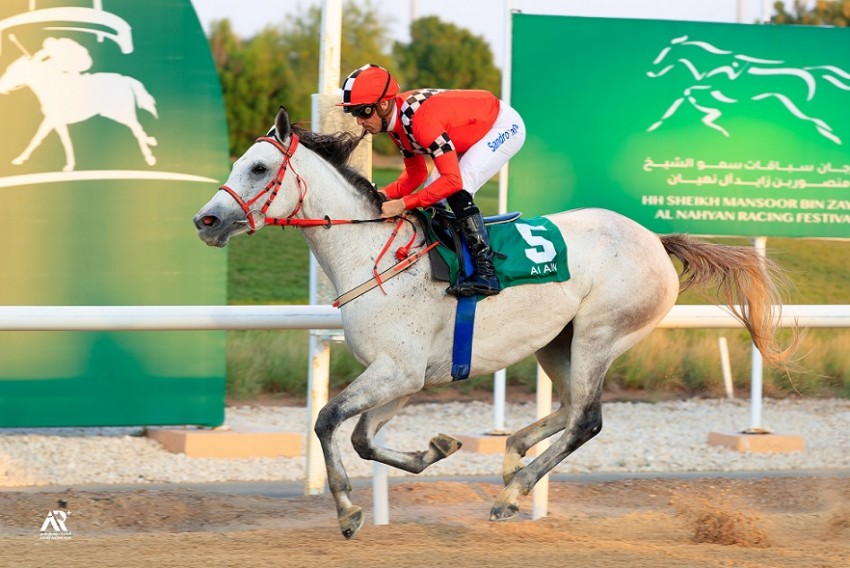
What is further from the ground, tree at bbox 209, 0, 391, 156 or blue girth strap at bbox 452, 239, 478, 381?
tree at bbox 209, 0, 391, 156

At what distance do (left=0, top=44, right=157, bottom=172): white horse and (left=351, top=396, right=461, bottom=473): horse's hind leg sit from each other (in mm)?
3002

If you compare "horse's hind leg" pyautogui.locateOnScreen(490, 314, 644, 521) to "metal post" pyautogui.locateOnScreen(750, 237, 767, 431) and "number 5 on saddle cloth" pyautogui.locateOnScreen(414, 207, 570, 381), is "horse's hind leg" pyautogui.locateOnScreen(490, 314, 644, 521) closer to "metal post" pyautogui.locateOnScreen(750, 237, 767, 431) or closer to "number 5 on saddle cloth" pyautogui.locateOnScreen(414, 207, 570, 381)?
"number 5 on saddle cloth" pyautogui.locateOnScreen(414, 207, 570, 381)

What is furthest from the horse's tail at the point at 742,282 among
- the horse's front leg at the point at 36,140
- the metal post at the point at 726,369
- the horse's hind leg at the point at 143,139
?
the metal post at the point at 726,369

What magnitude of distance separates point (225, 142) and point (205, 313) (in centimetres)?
221

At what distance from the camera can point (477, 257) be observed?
17.1 feet

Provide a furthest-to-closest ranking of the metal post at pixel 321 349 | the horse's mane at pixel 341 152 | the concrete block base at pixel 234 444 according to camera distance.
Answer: the concrete block base at pixel 234 444 → the metal post at pixel 321 349 → the horse's mane at pixel 341 152

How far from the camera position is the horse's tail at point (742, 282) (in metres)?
5.97

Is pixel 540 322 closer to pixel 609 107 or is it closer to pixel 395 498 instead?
pixel 395 498

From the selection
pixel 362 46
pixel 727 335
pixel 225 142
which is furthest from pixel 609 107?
pixel 362 46

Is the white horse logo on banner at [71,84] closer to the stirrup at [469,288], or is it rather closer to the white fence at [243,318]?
the white fence at [243,318]

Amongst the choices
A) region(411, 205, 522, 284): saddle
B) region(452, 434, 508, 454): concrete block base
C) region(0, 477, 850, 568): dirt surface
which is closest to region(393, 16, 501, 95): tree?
region(452, 434, 508, 454): concrete block base

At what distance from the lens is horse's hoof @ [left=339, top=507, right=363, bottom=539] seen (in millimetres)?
5031

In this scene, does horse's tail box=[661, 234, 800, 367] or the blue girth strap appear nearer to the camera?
the blue girth strap
